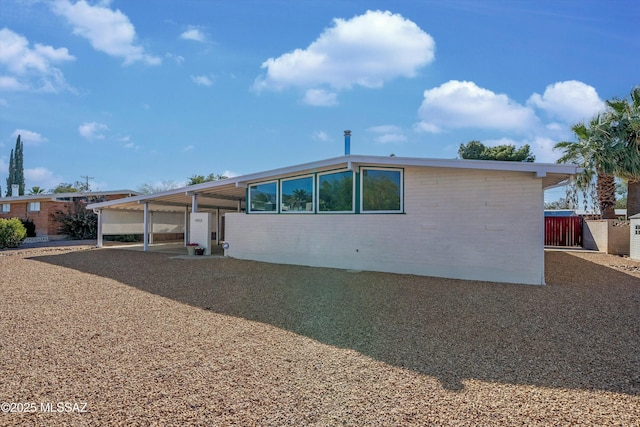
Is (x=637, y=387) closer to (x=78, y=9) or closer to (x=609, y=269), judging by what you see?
(x=609, y=269)

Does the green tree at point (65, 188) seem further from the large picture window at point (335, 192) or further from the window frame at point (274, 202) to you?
the large picture window at point (335, 192)

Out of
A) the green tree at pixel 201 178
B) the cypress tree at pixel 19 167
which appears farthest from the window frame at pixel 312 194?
the cypress tree at pixel 19 167

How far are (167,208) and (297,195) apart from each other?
39.0ft

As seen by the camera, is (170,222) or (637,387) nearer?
(637,387)

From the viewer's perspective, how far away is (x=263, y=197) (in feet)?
40.7

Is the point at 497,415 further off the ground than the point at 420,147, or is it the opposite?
the point at 420,147

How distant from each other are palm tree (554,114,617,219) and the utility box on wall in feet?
54.5

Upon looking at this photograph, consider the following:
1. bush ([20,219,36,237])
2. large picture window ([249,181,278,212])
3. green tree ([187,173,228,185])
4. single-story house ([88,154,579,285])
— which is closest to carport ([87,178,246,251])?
large picture window ([249,181,278,212])

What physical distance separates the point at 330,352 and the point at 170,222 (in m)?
21.1

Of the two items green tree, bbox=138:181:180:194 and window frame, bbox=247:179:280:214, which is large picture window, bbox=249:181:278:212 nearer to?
window frame, bbox=247:179:280:214

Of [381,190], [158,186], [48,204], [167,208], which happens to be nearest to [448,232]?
[381,190]

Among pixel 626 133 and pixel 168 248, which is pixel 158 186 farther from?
pixel 626 133

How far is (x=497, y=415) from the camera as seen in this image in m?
2.65

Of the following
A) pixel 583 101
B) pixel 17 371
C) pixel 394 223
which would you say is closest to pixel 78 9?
pixel 17 371
